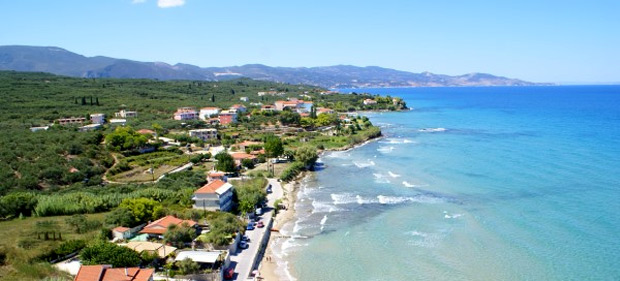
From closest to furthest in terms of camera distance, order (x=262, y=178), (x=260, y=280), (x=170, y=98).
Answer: (x=260, y=280), (x=262, y=178), (x=170, y=98)

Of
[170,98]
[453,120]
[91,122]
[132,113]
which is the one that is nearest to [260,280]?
[91,122]

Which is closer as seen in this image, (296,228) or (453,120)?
(296,228)

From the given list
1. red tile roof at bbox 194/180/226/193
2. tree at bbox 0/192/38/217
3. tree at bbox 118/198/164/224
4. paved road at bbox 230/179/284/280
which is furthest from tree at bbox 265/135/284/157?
tree at bbox 0/192/38/217

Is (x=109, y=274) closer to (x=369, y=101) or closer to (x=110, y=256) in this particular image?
(x=110, y=256)

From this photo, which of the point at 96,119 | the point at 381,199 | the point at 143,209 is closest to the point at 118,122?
the point at 96,119

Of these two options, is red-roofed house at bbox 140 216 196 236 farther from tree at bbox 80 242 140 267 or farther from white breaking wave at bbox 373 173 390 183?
Result: white breaking wave at bbox 373 173 390 183

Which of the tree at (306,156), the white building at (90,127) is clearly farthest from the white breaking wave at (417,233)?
the white building at (90,127)

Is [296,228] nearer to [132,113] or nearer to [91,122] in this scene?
[91,122]

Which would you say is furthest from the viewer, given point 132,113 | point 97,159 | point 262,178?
point 132,113
